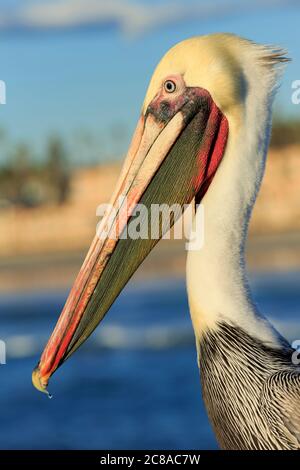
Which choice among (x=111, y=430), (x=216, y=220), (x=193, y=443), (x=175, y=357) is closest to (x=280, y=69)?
(x=216, y=220)

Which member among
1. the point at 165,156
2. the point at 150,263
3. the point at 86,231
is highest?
the point at 165,156

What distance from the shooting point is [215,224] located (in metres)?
3.00

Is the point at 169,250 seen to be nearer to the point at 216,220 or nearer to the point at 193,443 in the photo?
the point at 193,443

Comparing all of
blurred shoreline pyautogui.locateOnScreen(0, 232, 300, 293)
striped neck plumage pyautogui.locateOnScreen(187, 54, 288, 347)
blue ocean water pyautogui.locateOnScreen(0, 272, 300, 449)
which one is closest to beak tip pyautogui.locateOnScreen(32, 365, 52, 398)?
striped neck plumage pyautogui.locateOnScreen(187, 54, 288, 347)

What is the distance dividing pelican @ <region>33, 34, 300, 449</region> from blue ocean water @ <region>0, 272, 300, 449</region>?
6562mm

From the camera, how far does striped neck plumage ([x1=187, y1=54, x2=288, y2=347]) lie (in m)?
2.97

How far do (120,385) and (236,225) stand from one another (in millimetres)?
9619

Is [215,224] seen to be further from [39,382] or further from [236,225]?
[39,382]

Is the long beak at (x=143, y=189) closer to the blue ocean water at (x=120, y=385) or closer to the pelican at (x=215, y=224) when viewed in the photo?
the pelican at (x=215, y=224)

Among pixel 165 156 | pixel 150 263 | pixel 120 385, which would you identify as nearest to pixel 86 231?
pixel 150 263

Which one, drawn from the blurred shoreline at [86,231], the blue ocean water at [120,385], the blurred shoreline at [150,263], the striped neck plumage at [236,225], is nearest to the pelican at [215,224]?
the striped neck plumage at [236,225]

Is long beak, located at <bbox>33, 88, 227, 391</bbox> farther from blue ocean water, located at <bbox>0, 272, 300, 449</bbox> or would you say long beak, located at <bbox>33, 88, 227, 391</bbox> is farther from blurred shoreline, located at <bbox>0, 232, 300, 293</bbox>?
blurred shoreline, located at <bbox>0, 232, 300, 293</bbox>

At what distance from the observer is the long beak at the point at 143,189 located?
3.08 meters

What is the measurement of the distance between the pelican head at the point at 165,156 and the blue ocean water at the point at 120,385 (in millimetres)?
6561
